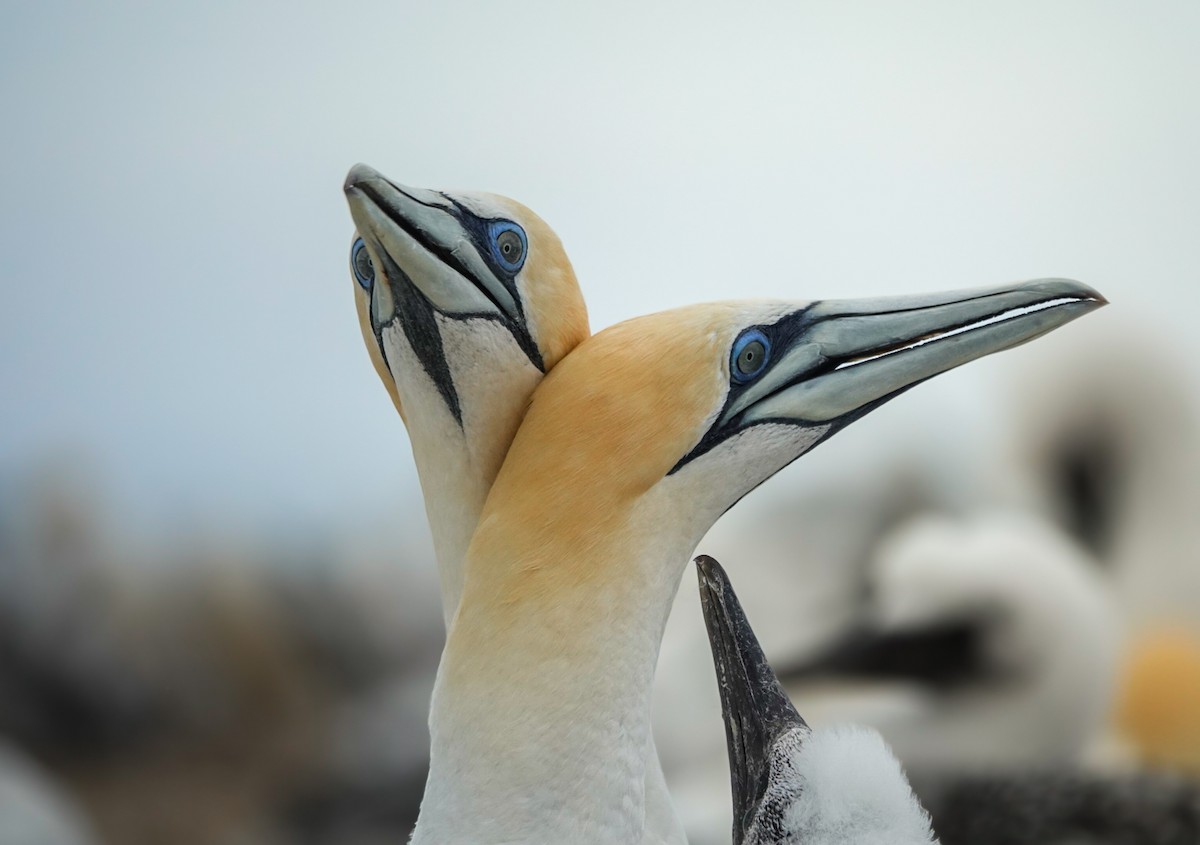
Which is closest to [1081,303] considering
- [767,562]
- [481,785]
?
[481,785]

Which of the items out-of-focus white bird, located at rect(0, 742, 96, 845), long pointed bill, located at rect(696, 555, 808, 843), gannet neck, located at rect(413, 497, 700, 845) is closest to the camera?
gannet neck, located at rect(413, 497, 700, 845)

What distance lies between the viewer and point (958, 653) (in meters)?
3.50

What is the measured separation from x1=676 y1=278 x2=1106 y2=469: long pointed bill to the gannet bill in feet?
0.53

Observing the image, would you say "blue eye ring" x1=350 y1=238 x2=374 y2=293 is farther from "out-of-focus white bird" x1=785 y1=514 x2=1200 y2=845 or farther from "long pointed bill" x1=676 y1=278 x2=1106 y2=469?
"out-of-focus white bird" x1=785 y1=514 x2=1200 y2=845

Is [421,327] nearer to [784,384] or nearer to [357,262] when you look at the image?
[357,262]

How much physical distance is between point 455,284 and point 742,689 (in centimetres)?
39

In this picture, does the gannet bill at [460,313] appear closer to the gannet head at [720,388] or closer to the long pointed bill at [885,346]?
the gannet head at [720,388]

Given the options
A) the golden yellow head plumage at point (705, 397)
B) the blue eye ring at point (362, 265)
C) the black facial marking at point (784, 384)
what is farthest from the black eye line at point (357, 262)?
the black facial marking at point (784, 384)

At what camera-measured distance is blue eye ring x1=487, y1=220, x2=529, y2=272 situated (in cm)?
91

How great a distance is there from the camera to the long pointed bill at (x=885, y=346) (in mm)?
913

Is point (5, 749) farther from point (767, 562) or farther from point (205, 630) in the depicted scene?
point (767, 562)

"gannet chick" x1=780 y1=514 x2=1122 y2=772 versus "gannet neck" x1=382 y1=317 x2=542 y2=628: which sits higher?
"gannet neck" x1=382 y1=317 x2=542 y2=628

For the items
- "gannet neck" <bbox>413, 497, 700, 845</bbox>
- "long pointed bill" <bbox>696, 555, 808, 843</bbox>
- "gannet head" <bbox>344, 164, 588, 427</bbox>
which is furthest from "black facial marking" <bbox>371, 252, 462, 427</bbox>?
"long pointed bill" <bbox>696, 555, 808, 843</bbox>

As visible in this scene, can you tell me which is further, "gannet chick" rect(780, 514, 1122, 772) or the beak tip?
"gannet chick" rect(780, 514, 1122, 772)
